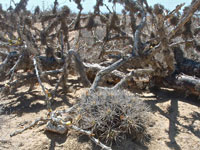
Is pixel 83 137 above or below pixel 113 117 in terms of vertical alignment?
below

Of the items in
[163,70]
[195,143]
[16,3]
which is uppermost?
[16,3]

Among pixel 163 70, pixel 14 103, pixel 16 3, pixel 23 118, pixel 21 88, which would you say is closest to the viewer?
pixel 23 118

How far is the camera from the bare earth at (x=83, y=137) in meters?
3.14

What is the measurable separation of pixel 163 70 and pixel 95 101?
8.39 feet

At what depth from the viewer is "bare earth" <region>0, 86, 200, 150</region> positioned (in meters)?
3.14

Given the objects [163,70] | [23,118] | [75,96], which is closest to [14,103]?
[23,118]

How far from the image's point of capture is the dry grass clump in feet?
10.1

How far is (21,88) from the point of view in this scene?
5793 millimetres

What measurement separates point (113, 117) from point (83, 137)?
1.97 ft

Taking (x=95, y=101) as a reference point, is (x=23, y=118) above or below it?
below

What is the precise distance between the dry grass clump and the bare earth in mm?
180

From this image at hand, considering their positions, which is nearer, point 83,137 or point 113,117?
point 113,117

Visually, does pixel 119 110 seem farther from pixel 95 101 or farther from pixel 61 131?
pixel 61 131

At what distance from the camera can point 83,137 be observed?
3283mm
